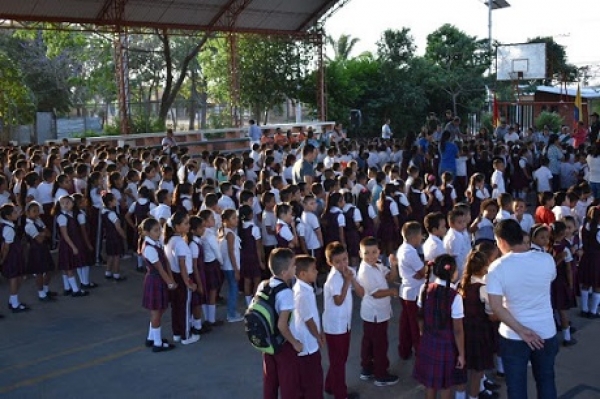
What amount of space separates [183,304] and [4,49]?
32203 mm

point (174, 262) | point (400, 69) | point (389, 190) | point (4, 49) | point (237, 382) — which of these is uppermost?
point (4, 49)

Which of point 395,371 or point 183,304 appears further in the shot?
point 183,304

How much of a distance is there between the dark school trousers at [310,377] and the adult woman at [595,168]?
8555 mm

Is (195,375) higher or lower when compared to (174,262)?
lower

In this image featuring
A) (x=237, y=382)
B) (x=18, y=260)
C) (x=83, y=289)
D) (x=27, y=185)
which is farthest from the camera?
(x=27, y=185)

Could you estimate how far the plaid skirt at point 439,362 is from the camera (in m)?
4.37

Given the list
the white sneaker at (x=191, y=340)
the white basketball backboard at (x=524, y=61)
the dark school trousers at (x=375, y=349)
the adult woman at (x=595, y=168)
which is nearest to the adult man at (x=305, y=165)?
the white sneaker at (x=191, y=340)

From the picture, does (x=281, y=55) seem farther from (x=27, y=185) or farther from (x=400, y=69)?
(x=27, y=185)

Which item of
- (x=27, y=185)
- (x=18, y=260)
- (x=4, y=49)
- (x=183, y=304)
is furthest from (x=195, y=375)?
(x=4, y=49)

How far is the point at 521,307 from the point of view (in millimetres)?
3945

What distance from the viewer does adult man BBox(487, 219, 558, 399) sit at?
3910mm

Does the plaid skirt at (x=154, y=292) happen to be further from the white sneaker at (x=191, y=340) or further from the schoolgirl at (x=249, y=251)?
the schoolgirl at (x=249, y=251)

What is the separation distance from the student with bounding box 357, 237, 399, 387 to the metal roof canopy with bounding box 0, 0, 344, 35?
1614cm

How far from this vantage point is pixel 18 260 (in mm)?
7551
